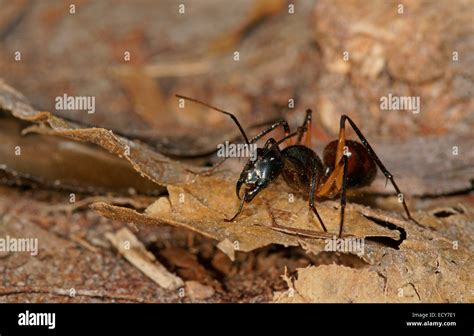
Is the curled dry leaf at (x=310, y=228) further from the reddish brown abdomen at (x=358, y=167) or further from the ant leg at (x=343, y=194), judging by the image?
the reddish brown abdomen at (x=358, y=167)

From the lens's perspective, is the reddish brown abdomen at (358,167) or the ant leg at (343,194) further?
the reddish brown abdomen at (358,167)

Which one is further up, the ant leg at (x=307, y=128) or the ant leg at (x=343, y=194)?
the ant leg at (x=307, y=128)

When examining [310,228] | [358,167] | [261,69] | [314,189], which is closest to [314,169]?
[314,189]

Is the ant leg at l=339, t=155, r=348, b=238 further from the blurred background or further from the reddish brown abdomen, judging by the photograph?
the blurred background

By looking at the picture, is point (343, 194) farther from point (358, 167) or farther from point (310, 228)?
point (358, 167)

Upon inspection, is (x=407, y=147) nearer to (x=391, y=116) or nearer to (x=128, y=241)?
(x=391, y=116)

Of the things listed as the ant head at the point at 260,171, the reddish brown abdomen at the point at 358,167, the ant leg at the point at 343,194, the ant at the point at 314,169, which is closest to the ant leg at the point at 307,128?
the ant at the point at 314,169

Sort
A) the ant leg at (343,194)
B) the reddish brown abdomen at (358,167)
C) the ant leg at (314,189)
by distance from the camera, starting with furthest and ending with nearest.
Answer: the reddish brown abdomen at (358,167)
the ant leg at (314,189)
the ant leg at (343,194)

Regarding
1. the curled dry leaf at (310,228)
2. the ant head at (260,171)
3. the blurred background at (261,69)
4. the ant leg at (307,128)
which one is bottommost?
the curled dry leaf at (310,228)

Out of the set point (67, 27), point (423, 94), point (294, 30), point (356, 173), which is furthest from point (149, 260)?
point (67, 27)
